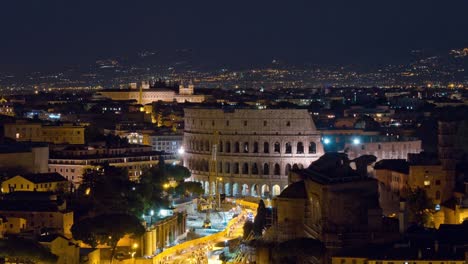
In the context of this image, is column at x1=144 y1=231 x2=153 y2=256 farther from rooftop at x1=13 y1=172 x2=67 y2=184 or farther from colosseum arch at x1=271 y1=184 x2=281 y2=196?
colosseum arch at x1=271 y1=184 x2=281 y2=196

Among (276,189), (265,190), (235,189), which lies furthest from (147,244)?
(235,189)

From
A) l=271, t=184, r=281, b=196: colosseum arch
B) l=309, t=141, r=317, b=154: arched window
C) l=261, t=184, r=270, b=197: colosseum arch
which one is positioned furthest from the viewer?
l=309, t=141, r=317, b=154: arched window

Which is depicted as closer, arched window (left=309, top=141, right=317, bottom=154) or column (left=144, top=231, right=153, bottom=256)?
column (left=144, top=231, right=153, bottom=256)

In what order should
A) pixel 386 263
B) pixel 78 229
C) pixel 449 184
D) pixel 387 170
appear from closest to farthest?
pixel 386 263 < pixel 78 229 < pixel 449 184 < pixel 387 170

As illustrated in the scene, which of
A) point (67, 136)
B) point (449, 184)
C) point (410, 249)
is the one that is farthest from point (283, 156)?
point (410, 249)

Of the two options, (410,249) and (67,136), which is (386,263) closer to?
(410,249)

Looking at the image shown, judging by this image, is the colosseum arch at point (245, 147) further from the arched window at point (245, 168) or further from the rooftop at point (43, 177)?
the rooftop at point (43, 177)

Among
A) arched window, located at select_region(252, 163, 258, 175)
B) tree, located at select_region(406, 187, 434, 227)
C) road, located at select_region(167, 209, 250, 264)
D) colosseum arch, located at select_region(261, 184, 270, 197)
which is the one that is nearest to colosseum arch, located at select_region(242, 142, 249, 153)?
arched window, located at select_region(252, 163, 258, 175)
